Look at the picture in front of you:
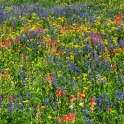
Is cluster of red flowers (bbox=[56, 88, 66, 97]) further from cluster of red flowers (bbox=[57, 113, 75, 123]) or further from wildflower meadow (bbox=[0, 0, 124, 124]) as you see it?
cluster of red flowers (bbox=[57, 113, 75, 123])

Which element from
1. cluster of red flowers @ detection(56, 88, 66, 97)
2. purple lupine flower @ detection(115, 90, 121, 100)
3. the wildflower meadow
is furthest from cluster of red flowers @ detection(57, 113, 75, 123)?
purple lupine flower @ detection(115, 90, 121, 100)

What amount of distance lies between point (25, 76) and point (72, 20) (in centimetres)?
530

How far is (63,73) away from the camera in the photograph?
7508 mm

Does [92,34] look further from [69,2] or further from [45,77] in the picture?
[69,2]

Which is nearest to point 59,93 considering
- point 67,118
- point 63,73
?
point 67,118

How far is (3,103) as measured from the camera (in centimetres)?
623

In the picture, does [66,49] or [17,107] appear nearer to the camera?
[17,107]

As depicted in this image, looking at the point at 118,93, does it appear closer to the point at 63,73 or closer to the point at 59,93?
the point at 59,93

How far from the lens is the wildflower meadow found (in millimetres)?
5844

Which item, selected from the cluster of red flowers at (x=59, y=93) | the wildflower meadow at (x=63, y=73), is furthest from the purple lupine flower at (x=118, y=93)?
the cluster of red flowers at (x=59, y=93)

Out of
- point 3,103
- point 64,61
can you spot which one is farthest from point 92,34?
point 3,103

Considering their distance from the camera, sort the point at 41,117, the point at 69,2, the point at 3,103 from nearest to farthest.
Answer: the point at 41,117 → the point at 3,103 → the point at 69,2

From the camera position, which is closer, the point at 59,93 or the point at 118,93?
the point at 118,93

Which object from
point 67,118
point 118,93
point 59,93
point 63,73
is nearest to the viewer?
point 67,118
